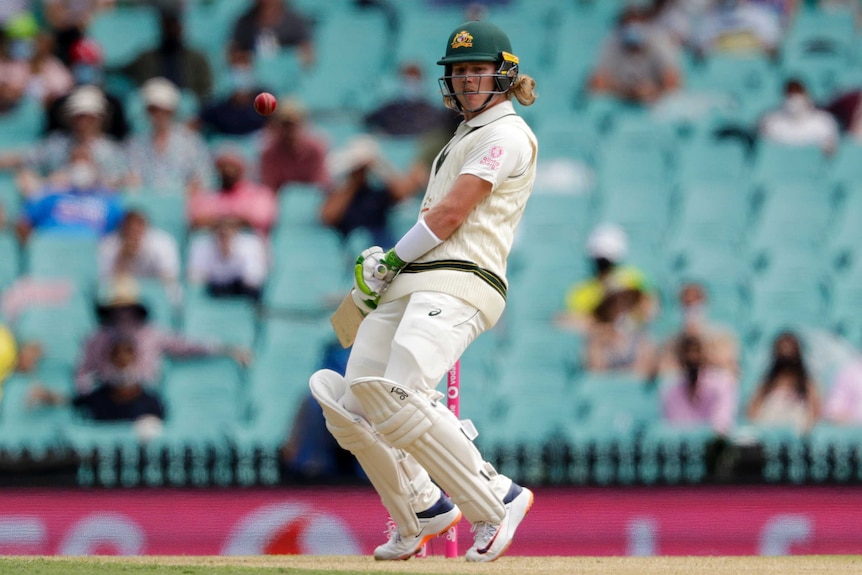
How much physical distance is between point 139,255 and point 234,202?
855mm

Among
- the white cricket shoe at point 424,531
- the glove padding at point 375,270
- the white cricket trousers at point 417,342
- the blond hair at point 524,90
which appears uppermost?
the blond hair at point 524,90

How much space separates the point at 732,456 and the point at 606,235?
2644mm

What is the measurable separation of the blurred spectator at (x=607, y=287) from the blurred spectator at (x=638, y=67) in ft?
6.75

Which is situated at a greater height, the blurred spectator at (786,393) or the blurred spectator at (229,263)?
the blurred spectator at (229,263)

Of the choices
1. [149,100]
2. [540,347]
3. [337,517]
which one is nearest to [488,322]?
[337,517]

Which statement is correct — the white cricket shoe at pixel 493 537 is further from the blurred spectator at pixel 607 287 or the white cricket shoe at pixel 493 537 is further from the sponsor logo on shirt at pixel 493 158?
the blurred spectator at pixel 607 287

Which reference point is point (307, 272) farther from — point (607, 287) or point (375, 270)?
point (375, 270)

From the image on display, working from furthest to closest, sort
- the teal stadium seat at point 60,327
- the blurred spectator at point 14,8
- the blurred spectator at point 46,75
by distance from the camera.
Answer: the blurred spectator at point 14,8 → the blurred spectator at point 46,75 → the teal stadium seat at point 60,327

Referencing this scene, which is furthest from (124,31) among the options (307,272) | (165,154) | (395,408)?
(395,408)

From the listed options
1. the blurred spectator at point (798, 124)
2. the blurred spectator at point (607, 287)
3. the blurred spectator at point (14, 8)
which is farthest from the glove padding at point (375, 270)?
the blurred spectator at point (14, 8)

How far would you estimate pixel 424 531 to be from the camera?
5.76 m

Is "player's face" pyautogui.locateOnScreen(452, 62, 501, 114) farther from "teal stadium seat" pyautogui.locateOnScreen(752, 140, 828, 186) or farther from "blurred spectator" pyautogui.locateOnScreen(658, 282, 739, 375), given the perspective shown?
"teal stadium seat" pyautogui.locateOnScreen(752, 140, 828, 186)

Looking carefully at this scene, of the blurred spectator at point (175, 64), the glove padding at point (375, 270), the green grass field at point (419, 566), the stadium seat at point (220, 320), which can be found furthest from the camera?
the blurred spectator at point (175, 64)

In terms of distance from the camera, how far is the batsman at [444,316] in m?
5.33
